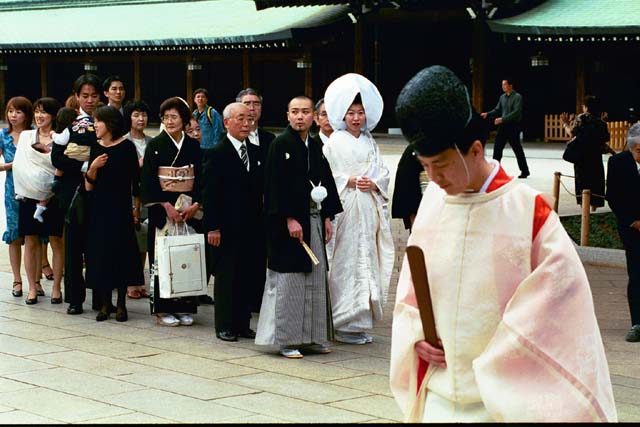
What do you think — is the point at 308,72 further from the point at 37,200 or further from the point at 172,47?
the point at 37,200

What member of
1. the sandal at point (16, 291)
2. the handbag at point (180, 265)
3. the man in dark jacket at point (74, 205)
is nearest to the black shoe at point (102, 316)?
the man in dark jacket at point (74, 205)

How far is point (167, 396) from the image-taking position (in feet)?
20.5

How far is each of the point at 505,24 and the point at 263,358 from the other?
16.0m

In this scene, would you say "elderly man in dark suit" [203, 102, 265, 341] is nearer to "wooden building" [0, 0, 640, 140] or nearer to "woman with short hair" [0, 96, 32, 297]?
A: "woman with short hair" [0, 96, 32, 297]

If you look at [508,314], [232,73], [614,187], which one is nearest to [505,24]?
[232,73]

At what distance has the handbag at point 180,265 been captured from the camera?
838 cm

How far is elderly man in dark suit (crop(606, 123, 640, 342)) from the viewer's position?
7965 millimetres

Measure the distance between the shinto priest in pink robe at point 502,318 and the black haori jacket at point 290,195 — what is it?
12.7 ft

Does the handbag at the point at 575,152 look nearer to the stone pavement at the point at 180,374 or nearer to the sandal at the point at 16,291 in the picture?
the stone pavement at the point at 180,374

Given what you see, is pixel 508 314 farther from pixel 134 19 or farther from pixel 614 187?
pixel 134 19

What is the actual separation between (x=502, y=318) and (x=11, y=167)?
272 inches

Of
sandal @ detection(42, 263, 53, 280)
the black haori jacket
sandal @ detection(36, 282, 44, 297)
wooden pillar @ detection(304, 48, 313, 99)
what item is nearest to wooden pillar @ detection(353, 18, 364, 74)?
wooden pillar @ detection(304, 48, 313, 99)

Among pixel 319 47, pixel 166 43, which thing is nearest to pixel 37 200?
pixel 319 47

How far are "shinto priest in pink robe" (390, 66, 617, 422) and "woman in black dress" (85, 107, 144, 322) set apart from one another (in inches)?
210
